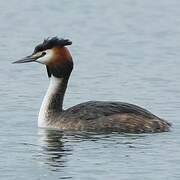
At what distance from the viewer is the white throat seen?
19.0m

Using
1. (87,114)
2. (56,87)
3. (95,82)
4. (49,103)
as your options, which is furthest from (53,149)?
(95,82)

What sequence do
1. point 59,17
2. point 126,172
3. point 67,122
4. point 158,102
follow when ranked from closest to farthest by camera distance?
point 126,172, point 67,122, point 158,102, point 59,17

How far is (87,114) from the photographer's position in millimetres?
18734

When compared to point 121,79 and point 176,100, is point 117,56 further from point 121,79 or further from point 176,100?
point 176,100

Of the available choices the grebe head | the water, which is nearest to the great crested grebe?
the grebe head

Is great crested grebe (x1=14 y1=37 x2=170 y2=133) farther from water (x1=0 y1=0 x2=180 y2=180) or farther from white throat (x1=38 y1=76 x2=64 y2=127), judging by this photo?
water (x1=0 y1=0 x2=180 y2=180)

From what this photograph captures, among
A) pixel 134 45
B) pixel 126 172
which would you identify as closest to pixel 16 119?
pixel 126 172

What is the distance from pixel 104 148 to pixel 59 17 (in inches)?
569

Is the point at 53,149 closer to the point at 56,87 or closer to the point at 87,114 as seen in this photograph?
the point at 87,114

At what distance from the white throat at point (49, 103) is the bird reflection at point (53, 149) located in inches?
8.5

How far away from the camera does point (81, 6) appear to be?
1299 inches

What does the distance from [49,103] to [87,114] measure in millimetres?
877

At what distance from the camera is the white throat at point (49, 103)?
19.0 m

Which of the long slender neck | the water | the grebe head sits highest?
the grebe head
